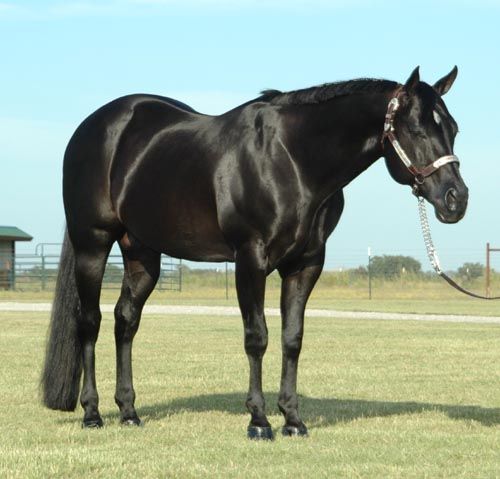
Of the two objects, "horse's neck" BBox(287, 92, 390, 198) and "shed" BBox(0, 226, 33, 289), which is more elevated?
"shed" BBox(0, 226, 33, 289)

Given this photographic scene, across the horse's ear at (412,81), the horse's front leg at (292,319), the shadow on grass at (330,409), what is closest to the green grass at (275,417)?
the shadow on grass at (330,409)

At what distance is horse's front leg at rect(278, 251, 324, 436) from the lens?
316 inches

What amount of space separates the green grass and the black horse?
19.9 inches

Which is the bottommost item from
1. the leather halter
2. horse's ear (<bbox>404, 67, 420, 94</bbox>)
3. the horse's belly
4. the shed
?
the horse's belly

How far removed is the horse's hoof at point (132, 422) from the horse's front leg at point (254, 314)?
126 centimetres

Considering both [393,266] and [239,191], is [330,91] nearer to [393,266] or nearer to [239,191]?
[239,191]

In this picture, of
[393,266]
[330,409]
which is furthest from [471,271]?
[330,409]

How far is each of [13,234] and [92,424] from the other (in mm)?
50087

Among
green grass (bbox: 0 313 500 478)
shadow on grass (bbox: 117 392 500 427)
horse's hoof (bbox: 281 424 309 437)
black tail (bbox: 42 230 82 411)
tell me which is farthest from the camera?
black tail (bbox: 42 230 82 411)

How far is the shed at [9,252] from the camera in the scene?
52.3 metres

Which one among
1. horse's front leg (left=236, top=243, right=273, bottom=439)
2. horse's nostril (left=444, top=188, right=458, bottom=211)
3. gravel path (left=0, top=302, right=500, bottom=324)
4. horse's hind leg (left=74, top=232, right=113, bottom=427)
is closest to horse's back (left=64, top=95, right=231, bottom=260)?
horse's hind leg (left=74, top=232, right=113, bottom=427)

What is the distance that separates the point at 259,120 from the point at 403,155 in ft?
3.71

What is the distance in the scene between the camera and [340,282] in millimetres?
53188

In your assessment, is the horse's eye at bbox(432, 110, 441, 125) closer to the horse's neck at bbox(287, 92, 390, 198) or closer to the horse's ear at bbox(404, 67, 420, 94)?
the horse's ear at bbox(404, 67, 420, 94)
